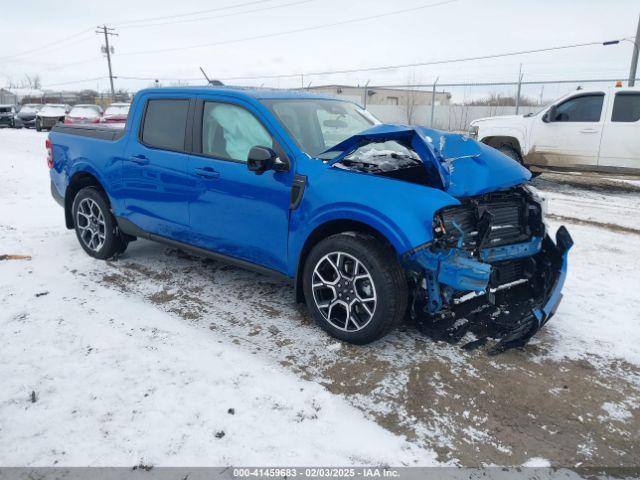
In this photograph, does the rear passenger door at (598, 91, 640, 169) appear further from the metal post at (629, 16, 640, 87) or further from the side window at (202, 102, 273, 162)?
the side window at (202, 102, 273, 162)

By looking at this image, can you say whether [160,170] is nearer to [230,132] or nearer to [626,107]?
[230,132]

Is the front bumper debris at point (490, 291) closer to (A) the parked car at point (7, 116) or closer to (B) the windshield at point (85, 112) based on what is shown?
(B) the windshield at point (85, 112)

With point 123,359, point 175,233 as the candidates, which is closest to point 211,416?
point 123,359

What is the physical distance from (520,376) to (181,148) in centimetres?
328

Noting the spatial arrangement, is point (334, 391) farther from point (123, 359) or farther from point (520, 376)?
point (123, 359)

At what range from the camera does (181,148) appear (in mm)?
4398

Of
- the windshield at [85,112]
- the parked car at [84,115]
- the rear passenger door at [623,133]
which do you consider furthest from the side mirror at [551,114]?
the windshield at [85,112]

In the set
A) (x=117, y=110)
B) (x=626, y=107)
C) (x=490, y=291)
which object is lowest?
(x=490, y=291)

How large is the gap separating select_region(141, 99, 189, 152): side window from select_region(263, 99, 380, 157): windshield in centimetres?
92

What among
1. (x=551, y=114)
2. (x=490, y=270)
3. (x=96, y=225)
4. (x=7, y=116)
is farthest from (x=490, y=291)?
(x=7, y=116)

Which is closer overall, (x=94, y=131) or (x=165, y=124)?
(x=165, y=124)

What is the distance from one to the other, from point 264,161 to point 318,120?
89 cm

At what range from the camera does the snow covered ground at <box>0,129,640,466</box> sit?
101 inches

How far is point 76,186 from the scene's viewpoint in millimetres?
5539
